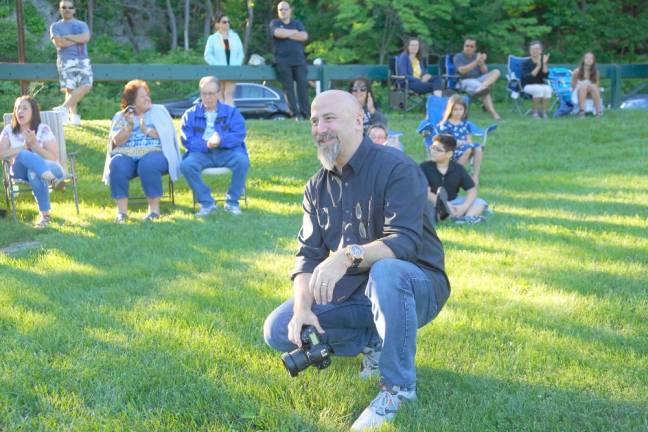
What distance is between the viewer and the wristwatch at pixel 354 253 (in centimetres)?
318

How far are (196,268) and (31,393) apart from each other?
2.30 m

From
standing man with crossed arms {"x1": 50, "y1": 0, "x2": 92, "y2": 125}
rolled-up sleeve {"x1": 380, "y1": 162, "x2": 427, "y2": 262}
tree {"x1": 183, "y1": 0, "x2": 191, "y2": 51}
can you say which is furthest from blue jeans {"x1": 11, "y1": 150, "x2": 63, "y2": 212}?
tree {"x1": 183, "y1": 0, "x2": 191, "y2": 51}

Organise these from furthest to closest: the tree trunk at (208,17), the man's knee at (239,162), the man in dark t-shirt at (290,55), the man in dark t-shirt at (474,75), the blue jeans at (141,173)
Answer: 1. the tree trunk at (208,17)
2. the man in dark t-shirt at (474,75)
3. the man in dark t-shirt at (290,55)
4. the man's knee at (239,162)
5. the blue jeans at (141,173)

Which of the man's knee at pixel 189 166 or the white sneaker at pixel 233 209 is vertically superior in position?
the man's knee at pixel 189 166

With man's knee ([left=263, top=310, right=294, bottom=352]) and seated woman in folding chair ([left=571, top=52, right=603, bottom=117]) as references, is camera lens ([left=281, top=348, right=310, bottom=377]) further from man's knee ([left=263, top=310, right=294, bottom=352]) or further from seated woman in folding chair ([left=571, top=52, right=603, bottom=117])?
seated woman in folding chair ([left=571, top=52, right=603, bottom=117])

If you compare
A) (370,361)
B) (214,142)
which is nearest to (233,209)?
(214,142)

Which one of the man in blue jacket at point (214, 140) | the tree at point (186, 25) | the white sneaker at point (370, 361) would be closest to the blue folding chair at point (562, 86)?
the man in blue jacket at point (214, 140)

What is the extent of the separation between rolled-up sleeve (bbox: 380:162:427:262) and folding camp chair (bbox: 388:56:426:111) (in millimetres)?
10836

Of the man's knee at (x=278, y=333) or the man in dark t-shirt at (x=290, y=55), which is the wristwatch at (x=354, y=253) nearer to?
the man's knee at (x=278, y=333)

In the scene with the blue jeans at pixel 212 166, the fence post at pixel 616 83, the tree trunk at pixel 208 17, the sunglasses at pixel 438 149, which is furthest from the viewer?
the tree trunk at pixel 208 17

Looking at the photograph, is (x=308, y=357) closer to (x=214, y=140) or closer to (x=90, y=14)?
(x=214, y=140)

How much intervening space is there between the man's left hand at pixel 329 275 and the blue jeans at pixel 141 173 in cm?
499

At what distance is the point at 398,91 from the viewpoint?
46.4 ft

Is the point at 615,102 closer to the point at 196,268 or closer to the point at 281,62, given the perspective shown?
the point at 281,62
